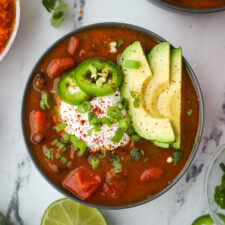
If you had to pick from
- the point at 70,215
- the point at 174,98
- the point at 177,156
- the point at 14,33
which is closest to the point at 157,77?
the point at 174,98

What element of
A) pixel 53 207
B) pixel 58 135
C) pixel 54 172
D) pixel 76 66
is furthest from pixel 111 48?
pixel 53 207

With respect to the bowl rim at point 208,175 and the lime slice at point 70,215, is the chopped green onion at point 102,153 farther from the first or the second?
the bowl rim at point 208,175

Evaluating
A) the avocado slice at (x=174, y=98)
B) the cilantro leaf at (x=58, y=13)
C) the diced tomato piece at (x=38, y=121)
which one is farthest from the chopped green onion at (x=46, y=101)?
the avocado slice at (x=174, y=98)

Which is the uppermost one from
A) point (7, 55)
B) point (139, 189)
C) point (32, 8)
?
point (32, 8)

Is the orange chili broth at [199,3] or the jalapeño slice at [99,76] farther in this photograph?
the orange chili broth at [199,3]

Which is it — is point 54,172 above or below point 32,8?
below

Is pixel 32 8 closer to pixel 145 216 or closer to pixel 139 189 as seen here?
pixel 139 189
